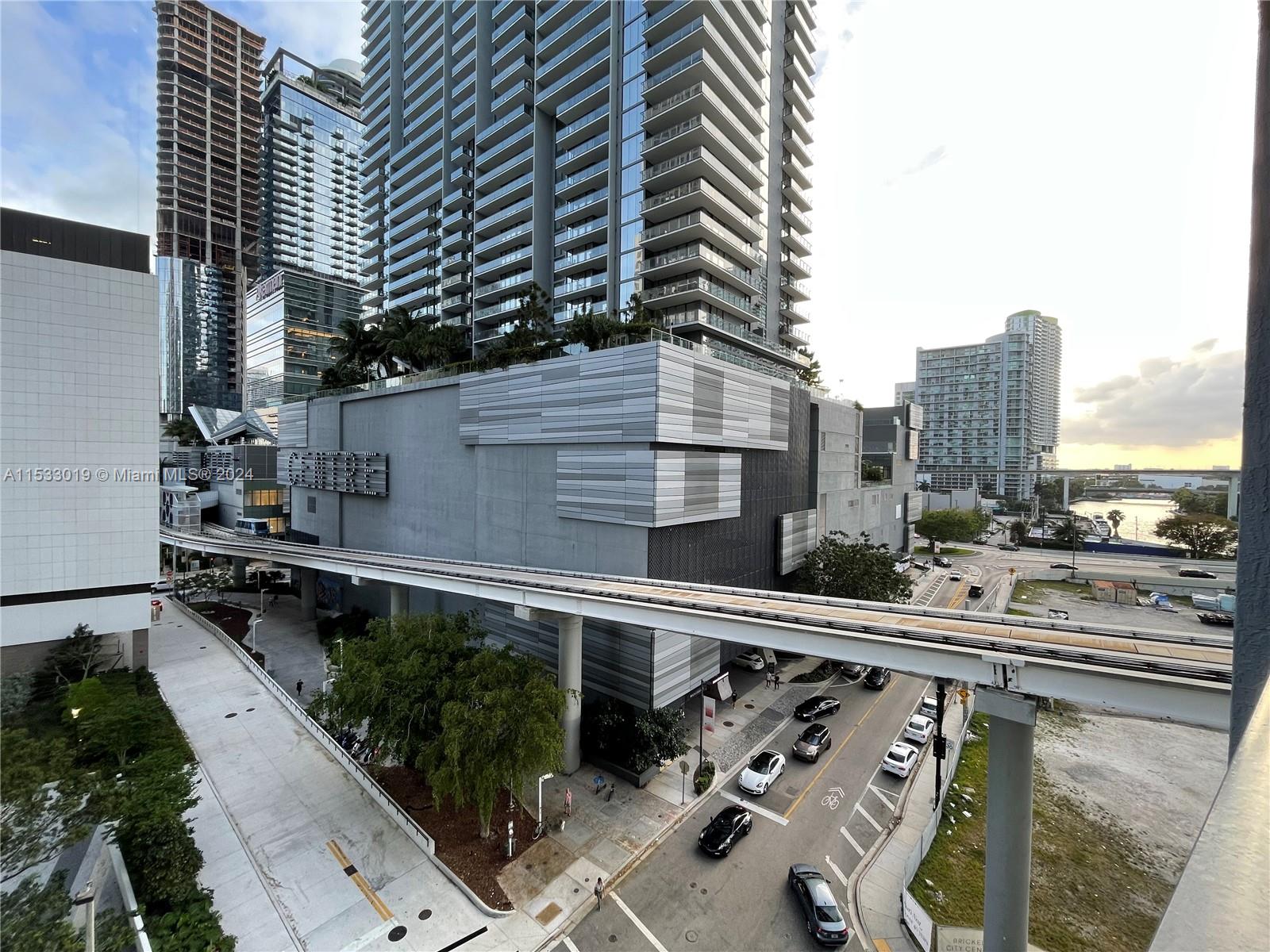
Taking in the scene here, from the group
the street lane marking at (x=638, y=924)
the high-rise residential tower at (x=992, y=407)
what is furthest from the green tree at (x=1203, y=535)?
the street lane marking at (x=638, y=924)

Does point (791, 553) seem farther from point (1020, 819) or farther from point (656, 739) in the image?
point (1020, 819)

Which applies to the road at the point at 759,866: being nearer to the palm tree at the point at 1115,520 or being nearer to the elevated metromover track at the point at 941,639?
the elevated metromover track at the point at 941,639

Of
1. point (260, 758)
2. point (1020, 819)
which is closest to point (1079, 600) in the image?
point (1020, 819)

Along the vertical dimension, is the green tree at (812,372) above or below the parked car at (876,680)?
above

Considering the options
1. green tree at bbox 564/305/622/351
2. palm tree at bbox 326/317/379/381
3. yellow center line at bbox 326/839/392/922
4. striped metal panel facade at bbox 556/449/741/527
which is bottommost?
yellow center line at bbox 326/839/392/922

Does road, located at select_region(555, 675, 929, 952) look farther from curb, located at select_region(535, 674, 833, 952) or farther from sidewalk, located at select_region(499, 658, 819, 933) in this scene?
sidewalk, located at select_region(499, 658, 819, 933)

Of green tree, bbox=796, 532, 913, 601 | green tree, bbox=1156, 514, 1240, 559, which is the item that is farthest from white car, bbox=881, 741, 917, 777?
green tree, bbox=1156, 514, 1240, 559

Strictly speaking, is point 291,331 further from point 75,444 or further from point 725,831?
point 725,831
